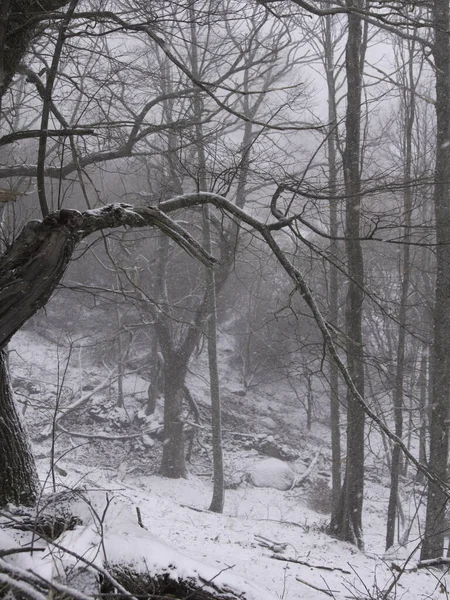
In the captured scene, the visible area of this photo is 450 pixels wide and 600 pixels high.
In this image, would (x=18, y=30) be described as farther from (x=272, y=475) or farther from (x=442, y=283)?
(x=272, y=475)

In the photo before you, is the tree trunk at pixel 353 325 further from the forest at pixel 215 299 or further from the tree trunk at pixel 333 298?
the tree trunk at pixel 333 298

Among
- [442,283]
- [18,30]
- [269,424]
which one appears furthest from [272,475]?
[18,30]

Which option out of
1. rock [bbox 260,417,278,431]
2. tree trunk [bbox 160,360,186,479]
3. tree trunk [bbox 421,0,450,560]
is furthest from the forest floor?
tree trunk [bbox 421,0,450,560]

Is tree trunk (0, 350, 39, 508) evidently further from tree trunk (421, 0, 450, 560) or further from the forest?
tree trunk (421, 0, 450, 560)

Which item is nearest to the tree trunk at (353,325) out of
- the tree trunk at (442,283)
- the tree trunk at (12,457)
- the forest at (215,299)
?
the forest at (215,299)

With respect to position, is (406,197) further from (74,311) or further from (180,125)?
(74,311)

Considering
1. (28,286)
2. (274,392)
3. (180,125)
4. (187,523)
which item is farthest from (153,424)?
(28,286)

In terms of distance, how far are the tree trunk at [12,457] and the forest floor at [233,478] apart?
162cm

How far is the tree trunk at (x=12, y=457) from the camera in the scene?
3.69 metres

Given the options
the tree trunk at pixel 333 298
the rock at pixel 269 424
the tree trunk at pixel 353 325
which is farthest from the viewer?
the rock at pixel 269 424

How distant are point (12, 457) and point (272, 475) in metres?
12.3

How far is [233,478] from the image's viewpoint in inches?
591

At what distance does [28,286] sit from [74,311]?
1915cm

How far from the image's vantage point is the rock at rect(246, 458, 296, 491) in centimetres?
1490
